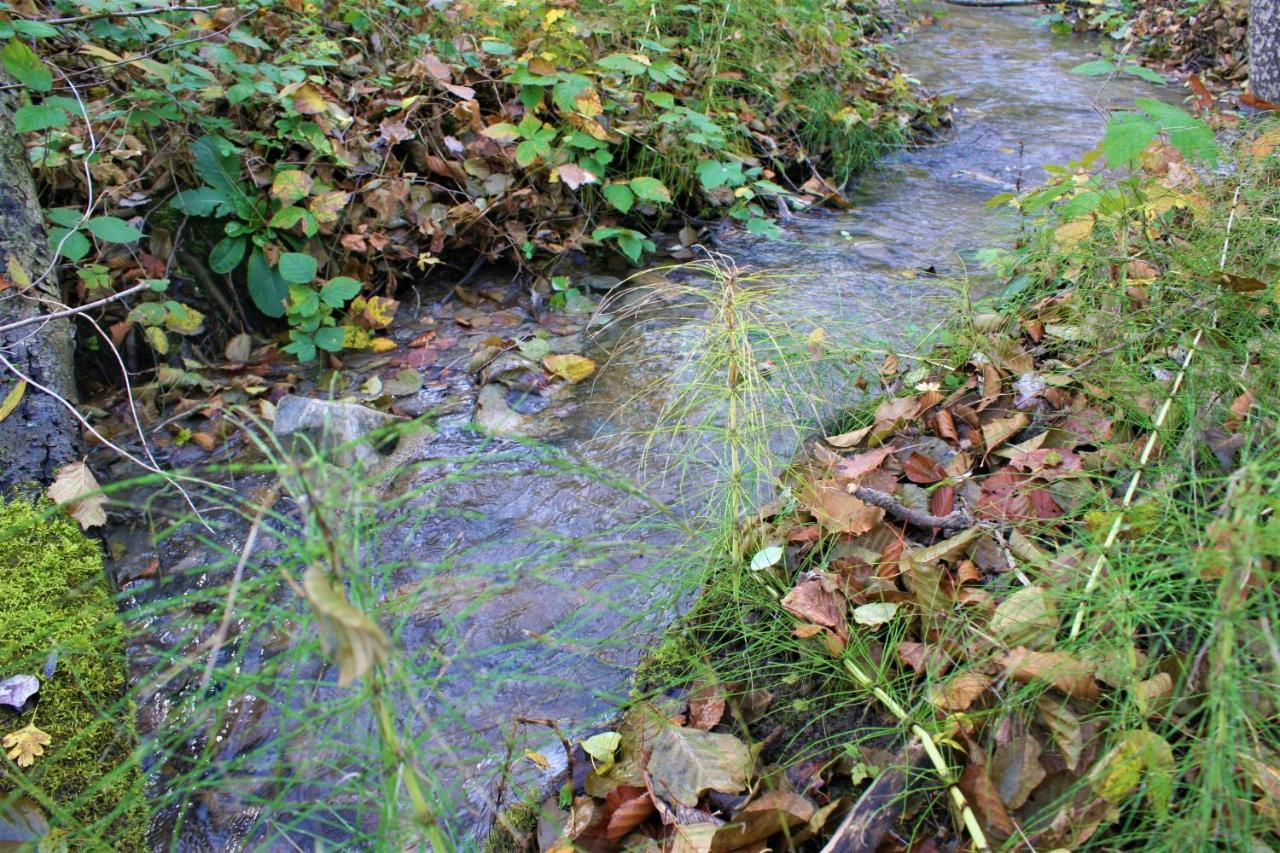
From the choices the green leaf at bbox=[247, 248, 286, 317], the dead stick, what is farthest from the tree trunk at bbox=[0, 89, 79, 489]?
the dead stick

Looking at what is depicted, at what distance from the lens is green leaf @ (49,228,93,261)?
8.92 ft

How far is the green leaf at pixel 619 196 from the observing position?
3.78 m

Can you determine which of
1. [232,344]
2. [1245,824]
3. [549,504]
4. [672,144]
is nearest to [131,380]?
[232,344]

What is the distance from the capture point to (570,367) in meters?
3.26

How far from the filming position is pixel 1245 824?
3.34ft

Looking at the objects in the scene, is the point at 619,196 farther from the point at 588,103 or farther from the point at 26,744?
the point at 26,744

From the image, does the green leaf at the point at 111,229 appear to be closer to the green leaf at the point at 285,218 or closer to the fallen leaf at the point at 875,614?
the green leaf at the point at 285,218

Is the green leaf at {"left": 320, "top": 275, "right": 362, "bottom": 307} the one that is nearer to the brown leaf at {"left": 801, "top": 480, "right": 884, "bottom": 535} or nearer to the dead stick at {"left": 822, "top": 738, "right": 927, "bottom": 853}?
the brown leaf at {"left": 801, "top": 480, "right": 884, "bottom": 535}

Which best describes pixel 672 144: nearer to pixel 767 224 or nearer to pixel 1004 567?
pixel 767 224

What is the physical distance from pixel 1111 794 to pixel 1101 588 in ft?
1.09

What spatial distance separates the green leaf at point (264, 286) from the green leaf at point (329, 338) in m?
0.05

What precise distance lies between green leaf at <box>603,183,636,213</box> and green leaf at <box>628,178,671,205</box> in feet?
0.12

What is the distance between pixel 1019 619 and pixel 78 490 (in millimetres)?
2312

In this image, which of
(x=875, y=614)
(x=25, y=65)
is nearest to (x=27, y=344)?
(x=25, y=65)
